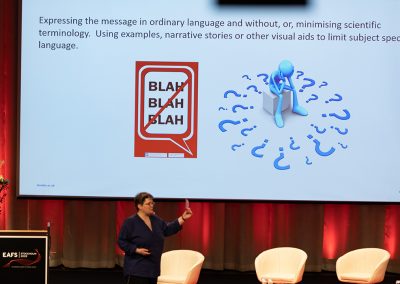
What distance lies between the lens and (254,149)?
959 cm

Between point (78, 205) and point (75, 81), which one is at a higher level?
point (75, 81)

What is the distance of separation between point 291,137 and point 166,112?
4.94 ft

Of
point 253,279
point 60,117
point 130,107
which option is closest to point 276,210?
point 253,279

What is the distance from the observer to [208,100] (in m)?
9.61

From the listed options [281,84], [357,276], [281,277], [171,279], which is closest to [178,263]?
[171,279]

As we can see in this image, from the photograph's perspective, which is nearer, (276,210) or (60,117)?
(60,117)

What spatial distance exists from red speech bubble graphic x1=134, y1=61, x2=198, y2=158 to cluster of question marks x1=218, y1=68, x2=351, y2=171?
0.40m

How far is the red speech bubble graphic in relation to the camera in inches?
377

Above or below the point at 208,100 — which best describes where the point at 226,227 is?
below

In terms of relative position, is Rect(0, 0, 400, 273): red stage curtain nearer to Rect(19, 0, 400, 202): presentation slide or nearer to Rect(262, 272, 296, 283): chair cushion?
Rect(19, 0, 400, 202): presentation slide

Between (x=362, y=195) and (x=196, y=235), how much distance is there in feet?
7.17

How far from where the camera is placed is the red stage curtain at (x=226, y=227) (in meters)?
10.2

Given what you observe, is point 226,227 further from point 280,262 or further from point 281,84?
point 281,84

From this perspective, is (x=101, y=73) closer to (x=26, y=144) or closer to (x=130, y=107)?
(x=130, y=107)
